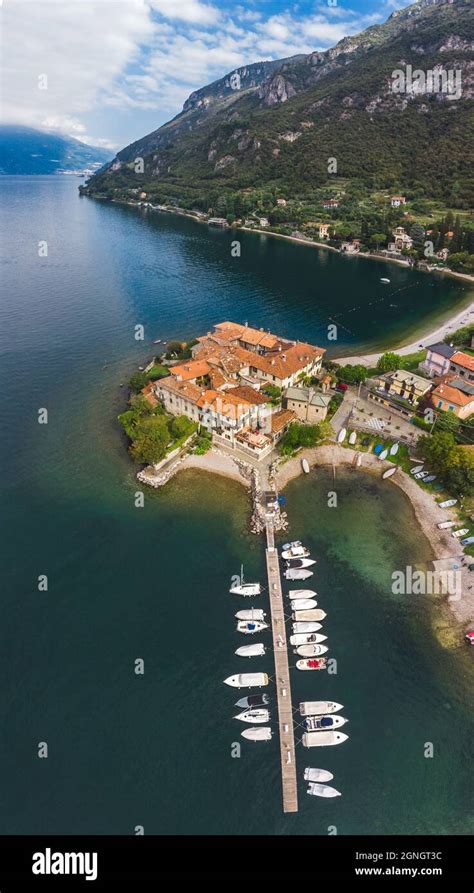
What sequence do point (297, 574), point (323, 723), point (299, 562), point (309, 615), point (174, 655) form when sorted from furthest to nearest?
point (299, 562)
point (297, 574)
point (309, 615)
point (174, 655)
point (323, 723)

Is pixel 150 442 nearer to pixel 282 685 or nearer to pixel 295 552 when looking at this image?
pixel 295 552

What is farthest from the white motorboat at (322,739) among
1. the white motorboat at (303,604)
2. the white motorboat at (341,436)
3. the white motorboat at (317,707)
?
the white motorboat at (341,436)

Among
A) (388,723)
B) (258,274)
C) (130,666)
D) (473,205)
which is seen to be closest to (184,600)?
(130,666)

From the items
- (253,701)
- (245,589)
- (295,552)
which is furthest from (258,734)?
(295,552)

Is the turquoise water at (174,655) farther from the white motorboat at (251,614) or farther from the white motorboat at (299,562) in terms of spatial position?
the white motorboat at (299,562)

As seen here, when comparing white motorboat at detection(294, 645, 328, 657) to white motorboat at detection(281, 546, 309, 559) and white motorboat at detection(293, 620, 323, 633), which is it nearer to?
white motorboat at detection(293, 620, 323, 633)

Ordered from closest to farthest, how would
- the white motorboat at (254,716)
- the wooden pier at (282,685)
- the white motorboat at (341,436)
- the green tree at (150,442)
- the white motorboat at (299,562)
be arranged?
the wooden pier at (282,685) < the white motorboat at (254,716) < the white motorboat at (299,562) < the green tree at (150,442) < the white motorboat at (341,436)
